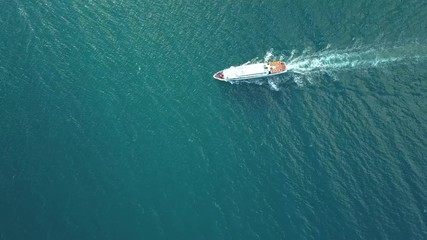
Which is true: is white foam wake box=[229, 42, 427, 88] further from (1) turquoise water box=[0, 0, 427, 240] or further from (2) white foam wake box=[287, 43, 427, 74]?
(1) turquoise water box=[0, 0, 427, 240]

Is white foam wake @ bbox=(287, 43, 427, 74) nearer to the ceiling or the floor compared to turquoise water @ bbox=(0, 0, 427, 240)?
nearer to the ceiling

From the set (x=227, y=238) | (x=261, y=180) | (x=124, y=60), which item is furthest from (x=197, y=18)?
(x=227, y=238)

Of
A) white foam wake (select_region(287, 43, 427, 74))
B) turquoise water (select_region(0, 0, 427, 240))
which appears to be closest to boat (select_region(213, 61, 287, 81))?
turquoise water (select_region(0, 0, 427, 240))

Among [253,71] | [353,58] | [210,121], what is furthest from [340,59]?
[210,121]

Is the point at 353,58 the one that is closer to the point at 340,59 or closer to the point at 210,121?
the point at 340,59

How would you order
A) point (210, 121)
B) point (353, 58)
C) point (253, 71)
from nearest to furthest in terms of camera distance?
point (210, 121) < point (253, 71) < point (353, 58)

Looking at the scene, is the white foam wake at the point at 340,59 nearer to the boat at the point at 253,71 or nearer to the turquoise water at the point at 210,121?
the turquoise water at the point at 210,121

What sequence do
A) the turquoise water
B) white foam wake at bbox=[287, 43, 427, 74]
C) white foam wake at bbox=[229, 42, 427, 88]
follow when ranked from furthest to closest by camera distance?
white foam wake at bbox=[287, 43, 427, 74] < white foam wake at bbox=[229, 42, 427, 88] < the turquoise water
